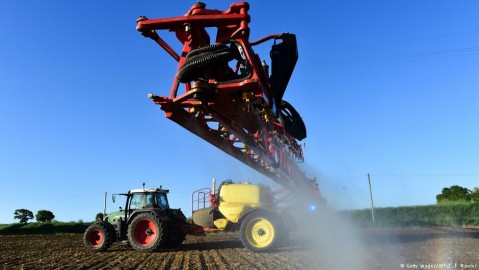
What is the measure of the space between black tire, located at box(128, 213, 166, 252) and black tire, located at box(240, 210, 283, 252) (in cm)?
255

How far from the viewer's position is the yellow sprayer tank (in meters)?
12.1

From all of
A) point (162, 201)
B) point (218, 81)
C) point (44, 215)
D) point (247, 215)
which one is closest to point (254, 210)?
point (247, 215)

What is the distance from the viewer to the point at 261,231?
10.8 m

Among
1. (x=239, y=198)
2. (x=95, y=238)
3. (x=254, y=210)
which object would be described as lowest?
(x=95, y=238)

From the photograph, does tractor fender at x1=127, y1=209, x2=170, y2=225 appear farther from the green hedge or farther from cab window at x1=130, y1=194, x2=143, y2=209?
the green hedge

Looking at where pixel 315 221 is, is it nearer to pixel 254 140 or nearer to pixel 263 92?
pixel 254 140

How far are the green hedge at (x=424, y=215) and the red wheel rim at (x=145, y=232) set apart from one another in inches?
722

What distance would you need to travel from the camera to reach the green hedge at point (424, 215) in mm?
28812

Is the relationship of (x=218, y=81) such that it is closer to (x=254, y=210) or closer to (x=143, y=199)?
(x=254, y=210)

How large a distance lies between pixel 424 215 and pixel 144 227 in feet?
88.4

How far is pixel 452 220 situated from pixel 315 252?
24067 mm

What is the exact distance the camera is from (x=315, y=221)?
14117 millimetres

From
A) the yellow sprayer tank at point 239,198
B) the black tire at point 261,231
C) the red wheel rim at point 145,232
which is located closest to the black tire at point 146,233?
the red wheel rim at point 145,232

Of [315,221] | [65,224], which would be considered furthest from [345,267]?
[65,224]
